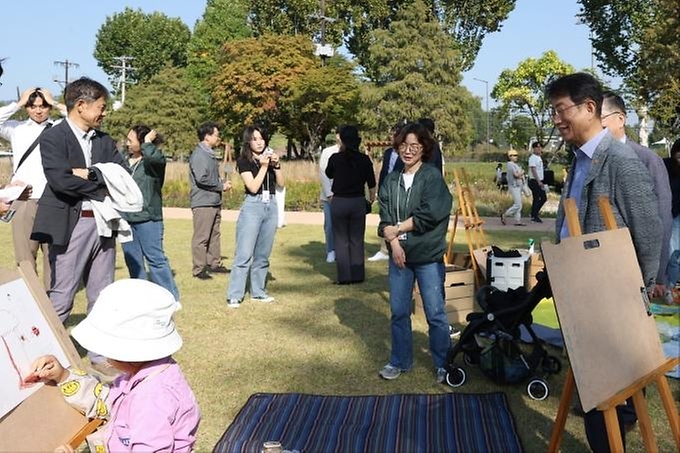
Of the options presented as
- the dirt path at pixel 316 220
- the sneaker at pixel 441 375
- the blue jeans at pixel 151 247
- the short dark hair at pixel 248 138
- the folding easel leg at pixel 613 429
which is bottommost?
the dirt path at pixel 316 220

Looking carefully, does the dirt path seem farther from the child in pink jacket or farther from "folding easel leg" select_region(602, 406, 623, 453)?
the child in pink jacket

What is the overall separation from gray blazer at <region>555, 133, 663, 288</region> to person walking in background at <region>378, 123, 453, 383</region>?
1714 millimetres

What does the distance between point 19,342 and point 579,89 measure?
2.63m

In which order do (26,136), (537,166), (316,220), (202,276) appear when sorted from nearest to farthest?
(26,136) → (202,276) → (537,166) → (316,220)

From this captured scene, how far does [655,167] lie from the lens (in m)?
4.76

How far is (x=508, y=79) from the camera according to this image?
2611 inches

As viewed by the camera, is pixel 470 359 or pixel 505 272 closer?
pixel 470 359

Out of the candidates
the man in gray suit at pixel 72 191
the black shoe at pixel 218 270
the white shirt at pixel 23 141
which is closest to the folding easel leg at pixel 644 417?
the man in gray suit at pixel 72 191

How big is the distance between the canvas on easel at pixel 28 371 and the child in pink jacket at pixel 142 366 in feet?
0.87

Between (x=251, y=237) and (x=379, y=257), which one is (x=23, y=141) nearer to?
(x=251, y=237)

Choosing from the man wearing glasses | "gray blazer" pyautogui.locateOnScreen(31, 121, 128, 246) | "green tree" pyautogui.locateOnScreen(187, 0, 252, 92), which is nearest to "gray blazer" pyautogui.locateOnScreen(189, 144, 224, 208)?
the man wearing glasses

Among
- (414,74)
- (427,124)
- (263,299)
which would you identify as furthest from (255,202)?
(414,74)

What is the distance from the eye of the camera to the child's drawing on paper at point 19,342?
2555 mm

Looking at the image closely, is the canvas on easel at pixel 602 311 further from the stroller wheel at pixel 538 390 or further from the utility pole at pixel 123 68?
the utility pole at pixel 123 68
